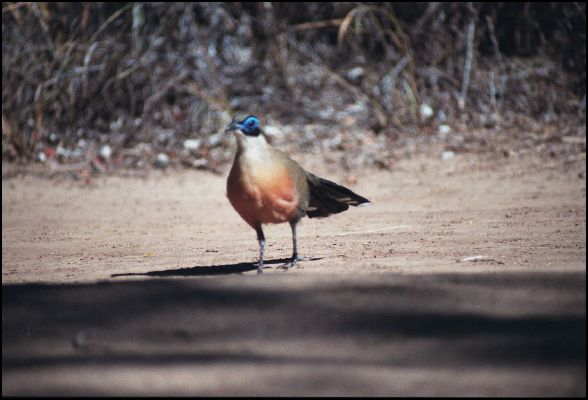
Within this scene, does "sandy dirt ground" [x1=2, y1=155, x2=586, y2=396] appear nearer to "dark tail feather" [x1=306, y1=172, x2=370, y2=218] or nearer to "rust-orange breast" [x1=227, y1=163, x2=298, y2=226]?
"dark tail feather" [x1=306, y1=172, x2=370, y2=218]

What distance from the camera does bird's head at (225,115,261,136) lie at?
5.21 m

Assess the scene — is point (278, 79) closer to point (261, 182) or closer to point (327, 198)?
point (327, 198)

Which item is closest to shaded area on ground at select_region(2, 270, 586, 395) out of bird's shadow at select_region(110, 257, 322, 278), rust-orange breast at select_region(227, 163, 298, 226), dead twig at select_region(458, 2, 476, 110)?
rust-orange breast at select_region(227, 163, 298, 226)

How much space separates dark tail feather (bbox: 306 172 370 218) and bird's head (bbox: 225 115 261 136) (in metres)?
0.71

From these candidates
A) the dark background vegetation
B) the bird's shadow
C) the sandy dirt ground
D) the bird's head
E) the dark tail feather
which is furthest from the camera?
the dark background vegetation

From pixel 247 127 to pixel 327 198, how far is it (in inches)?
37.6

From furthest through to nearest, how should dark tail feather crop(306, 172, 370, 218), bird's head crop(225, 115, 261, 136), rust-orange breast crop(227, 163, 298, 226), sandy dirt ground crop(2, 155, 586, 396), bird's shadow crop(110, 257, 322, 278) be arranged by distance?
dark tail feather crop(306, 172, 370, 218)
bird's shadow crop(110, 257, 322, 278)
bird's head crop(225, 115, 261, 136)
rust-orange breast crop(227, 163, 298, 226)
sandy dirt ground crop(2, 155, 586, 396)

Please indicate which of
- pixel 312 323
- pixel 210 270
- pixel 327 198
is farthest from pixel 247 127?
pixel 312 323

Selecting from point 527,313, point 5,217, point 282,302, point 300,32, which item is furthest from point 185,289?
point 300,32

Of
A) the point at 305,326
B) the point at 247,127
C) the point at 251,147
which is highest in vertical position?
the point at 247,127

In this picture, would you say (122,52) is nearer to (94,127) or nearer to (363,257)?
(94,127)

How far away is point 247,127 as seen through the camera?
207 inches

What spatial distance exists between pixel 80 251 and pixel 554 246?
3997 millimetres

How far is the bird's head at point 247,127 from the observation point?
205 inches
